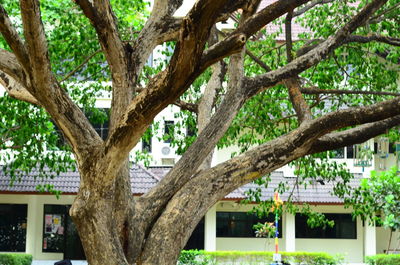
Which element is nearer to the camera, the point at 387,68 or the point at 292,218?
the point at 387,68

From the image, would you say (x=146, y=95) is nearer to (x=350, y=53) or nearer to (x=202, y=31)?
(x=202, y=31)

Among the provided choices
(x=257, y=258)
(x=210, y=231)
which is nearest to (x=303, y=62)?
(x=257, y=258)

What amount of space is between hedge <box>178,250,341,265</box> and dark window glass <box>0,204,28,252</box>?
21.7ft

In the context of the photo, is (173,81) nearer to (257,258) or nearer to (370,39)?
(370,39)

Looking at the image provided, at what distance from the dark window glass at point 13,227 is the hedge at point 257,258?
662cm

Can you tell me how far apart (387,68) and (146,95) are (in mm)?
7450

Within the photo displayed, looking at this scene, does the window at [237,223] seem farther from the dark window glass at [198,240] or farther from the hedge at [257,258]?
the hedge at [257,258]

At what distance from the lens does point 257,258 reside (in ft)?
73.1

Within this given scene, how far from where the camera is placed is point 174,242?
7289mm

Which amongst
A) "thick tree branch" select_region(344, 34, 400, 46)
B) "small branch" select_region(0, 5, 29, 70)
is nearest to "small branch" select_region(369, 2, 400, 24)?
"thick tree branch" select_region(344, 34, 400, 46)

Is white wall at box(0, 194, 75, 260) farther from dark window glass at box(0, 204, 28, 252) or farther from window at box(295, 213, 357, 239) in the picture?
window at box(295, 213, 357, 239)

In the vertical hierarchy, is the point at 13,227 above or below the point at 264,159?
below

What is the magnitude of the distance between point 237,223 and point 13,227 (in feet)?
25.4

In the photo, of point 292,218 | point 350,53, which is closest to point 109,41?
point 350,53
